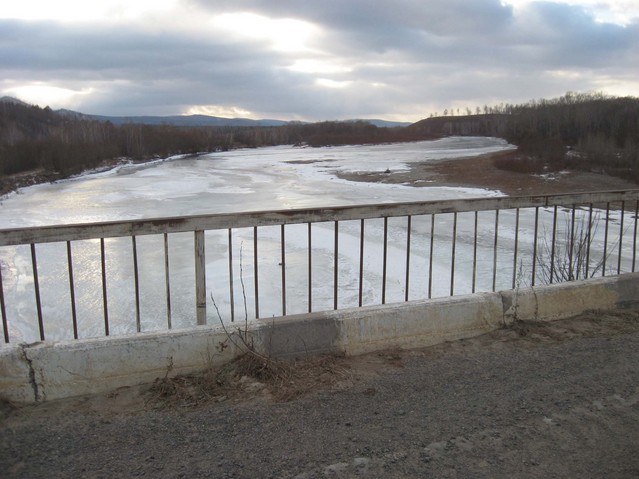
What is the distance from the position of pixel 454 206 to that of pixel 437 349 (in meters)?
1.23

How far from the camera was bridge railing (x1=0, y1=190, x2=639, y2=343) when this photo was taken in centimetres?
455

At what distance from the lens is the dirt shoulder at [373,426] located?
2.79 meters

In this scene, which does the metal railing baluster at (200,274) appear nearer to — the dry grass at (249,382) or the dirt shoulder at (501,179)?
the dry grass at (249,382)

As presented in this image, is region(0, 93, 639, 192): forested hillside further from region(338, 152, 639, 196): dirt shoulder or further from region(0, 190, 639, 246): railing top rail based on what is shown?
region(0, 190, 639, 246): railing top rail

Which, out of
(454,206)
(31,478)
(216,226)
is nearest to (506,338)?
(454,206)

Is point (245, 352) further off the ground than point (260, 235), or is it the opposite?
point (245, 352)

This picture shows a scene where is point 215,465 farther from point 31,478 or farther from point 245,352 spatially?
point 245,352

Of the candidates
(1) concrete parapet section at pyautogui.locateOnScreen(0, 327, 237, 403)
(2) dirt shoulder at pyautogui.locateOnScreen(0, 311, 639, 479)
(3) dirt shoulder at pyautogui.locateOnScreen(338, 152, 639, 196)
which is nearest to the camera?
(2) dirt shoulder at pyautogui.locateOnScreen(0, 311, 639, 479)

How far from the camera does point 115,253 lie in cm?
1373

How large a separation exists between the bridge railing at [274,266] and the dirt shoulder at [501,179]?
47.9 ft

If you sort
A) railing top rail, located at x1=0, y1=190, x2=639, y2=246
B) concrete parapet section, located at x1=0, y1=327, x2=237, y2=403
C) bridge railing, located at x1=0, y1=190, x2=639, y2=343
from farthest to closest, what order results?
1. bridge railing, located at x1=0, y1=190, x2=639, y2=343
2. railing top rail, located at x1=0, y1=190, x2=639, y2=246
3. concrete parapet section, located at x1=0, y1=327, x2=237, y2=403

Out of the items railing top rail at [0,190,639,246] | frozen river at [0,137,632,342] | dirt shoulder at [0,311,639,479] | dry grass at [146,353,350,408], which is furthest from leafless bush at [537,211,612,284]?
dry grass at [146,353,350,408]

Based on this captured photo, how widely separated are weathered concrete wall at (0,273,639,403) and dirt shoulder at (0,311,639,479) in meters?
0.14

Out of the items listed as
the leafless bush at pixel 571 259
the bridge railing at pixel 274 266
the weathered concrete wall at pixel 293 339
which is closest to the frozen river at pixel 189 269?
the bridge railing at pixel 274 266
